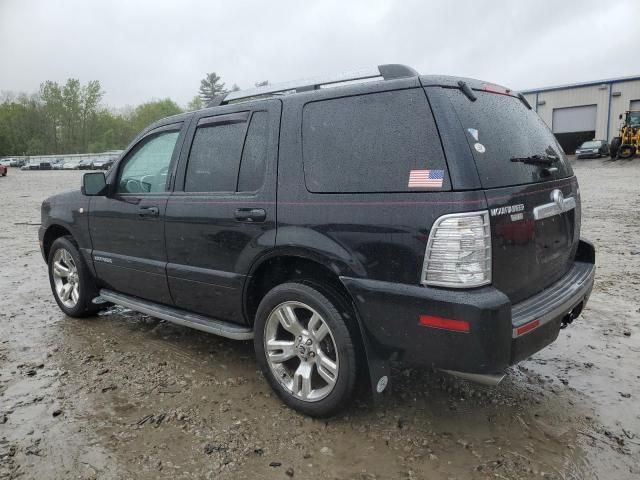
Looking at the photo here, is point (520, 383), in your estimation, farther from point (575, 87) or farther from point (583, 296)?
point (575, 87)

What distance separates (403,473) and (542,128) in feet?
7.58

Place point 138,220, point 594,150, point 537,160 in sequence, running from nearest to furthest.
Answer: point 537,160
point 138,220
point 594,150

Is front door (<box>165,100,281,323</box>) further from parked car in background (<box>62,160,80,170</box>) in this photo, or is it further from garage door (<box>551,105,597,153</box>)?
parked car in background (<box>62,160,80,170</box>)

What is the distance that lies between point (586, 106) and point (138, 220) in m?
43.5

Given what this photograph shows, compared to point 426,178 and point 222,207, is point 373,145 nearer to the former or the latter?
point 426,178

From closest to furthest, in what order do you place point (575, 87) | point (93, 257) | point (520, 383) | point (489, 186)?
1. point (489, 186)
2. point (520, 383)
3. point (93, 257)
4. point (575, 87)

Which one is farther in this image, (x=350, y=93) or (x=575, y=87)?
(x=575, y=87)

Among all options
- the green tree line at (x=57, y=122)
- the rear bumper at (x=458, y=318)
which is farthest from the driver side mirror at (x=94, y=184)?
the green tree line at (x=57, y=122)

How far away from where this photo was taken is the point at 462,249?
2.45m

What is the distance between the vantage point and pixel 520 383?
11.5 ft

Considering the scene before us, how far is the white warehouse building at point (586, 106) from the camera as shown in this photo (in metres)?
38.0

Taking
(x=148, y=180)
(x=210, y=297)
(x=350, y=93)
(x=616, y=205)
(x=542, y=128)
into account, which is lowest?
(x=616, y=205)

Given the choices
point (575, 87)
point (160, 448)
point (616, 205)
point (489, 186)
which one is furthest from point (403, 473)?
point (575, 87)

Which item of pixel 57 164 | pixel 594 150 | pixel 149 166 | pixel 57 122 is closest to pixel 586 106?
pixel 594 150
